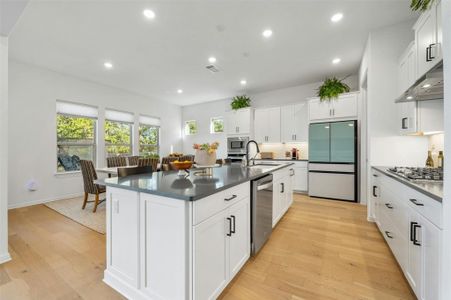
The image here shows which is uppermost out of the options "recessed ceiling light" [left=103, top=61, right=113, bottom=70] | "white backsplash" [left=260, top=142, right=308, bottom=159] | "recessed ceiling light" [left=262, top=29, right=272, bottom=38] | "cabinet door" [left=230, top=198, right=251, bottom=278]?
"recessed ceiling light" [left=262, top=29, right=272, bottom=38]

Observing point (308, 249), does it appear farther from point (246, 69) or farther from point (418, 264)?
point (246, 69)

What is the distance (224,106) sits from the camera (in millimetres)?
6637

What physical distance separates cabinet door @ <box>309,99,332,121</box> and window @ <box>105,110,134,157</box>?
528 centimetres

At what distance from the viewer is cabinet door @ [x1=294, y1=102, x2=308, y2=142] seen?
4.89 metres

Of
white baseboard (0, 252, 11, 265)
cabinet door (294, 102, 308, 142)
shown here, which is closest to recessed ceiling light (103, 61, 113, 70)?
white baseboard (0, 252, 11, 265)

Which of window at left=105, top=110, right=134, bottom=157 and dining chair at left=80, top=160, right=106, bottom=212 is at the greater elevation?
window at left=105, top=110, right=134, bottom=157

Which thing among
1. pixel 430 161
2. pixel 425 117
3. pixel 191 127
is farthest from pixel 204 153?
pixel 191 127

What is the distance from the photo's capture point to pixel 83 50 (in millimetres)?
3322

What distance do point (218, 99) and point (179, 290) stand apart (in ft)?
20.2

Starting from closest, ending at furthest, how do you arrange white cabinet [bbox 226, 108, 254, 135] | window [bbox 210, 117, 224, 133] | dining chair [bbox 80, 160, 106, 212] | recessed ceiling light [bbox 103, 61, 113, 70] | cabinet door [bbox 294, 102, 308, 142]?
dining chair [bbox 80, 160, 106, 212] → recessed ceiling light [bbox 103, 61, 113, 70] → cabinet door [bbox 294, 102, 308, 142] → white cabinet [bbox 226, 108, 254, 135] → window [bbox 210, 117, 224, 133]

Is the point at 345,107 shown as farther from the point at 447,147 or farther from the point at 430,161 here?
the point at 447,147

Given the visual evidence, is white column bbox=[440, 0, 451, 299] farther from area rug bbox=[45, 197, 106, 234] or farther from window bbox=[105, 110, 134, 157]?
window bbox=[105, 110, 134, 157]

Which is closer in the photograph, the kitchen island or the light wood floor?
the kitchen island

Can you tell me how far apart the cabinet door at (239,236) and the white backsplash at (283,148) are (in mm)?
3905
